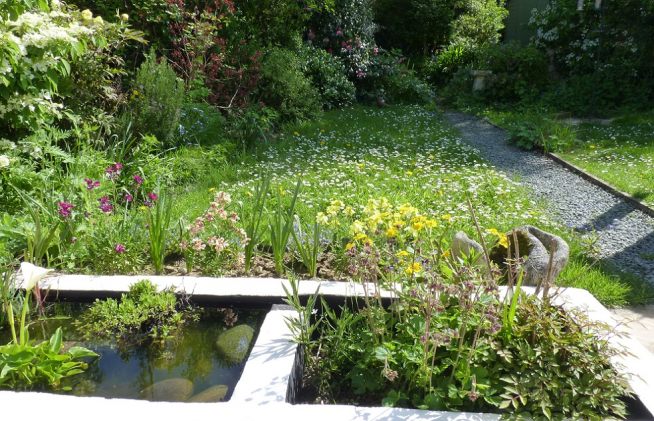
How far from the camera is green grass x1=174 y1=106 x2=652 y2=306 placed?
171 inches

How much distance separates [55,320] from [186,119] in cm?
429

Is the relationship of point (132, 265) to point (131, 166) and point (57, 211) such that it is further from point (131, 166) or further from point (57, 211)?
point (131, 166)

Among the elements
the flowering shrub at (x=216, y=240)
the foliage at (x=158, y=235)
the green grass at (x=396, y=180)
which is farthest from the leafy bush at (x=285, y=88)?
the foliage at (x=158, y=235)

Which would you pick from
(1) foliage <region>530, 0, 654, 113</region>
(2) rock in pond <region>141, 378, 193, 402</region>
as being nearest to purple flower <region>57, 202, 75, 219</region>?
(2) rock in pond <region>141, 378, 193, 402</region>

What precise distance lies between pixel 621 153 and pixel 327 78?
18.2 ft

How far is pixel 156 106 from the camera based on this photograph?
6246mm

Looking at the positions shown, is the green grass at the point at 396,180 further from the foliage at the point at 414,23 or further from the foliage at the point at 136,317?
the foliage at the point at 414,23

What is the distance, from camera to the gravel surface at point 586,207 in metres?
4.48

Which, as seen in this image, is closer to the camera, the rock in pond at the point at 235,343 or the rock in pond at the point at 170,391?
the rock in pond at the point at 170,391

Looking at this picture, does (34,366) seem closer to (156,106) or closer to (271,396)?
(271,396)

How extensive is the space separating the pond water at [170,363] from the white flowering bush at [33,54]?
79.7 inches

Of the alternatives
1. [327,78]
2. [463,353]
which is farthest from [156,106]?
[327,78]

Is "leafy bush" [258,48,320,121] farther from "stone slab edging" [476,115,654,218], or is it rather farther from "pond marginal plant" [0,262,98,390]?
"pond marginal plant" [0,262,98,390]

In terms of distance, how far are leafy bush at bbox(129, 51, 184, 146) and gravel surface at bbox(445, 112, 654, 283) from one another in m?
3.87
